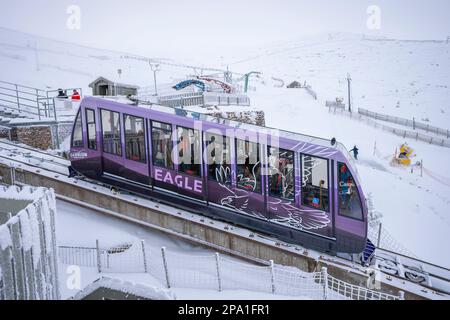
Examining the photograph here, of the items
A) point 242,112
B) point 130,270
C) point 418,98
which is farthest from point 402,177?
point 418,98

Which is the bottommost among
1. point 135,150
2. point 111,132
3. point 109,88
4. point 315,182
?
point 315,182

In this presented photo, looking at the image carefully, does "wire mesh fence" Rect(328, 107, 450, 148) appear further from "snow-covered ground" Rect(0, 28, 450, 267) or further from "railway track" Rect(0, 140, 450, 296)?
"railway track" Rect(0, 140, 450, 296)

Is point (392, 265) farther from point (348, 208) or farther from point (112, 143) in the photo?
point (112, 143)

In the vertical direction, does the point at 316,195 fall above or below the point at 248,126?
below

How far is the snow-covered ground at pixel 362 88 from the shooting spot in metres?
17.6

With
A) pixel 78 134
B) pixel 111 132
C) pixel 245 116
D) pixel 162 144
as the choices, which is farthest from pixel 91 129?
pixel 245 116

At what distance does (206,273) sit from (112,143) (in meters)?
4.74

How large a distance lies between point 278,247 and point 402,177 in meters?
15.9

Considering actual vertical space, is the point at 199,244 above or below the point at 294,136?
below

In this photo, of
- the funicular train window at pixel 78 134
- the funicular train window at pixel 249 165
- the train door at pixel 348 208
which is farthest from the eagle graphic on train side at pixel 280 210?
the funicular train window at pixel 78 134

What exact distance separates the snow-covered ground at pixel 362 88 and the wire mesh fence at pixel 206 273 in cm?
167

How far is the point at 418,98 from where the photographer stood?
152 ft

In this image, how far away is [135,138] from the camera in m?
10.5
